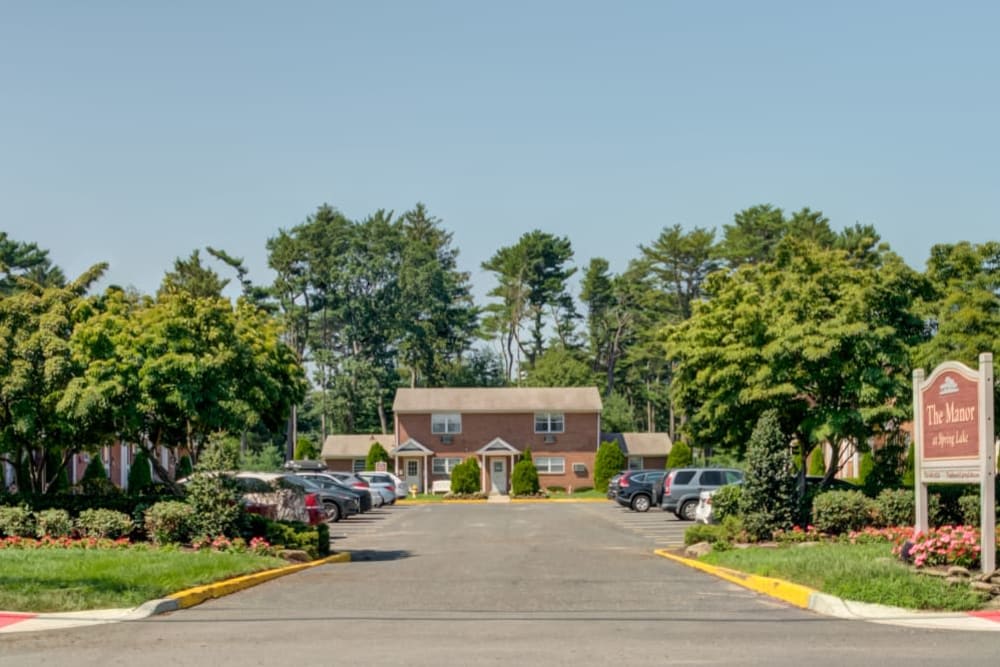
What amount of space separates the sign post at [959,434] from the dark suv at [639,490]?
99.1 ft


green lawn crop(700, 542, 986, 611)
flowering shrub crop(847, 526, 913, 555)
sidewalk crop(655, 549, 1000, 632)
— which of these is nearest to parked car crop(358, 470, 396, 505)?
flowering shrub crop(847, 526, 913, 555)

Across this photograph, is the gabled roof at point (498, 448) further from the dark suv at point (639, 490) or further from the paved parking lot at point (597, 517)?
the dark suv at point (639, 490)

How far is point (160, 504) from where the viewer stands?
21.9 meters

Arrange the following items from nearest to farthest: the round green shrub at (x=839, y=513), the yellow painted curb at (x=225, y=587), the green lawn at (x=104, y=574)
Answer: the green lawn at (x=104, y=574) → the yellow painted curb at (x=225, y=587) → the round green shrub at (x=839, y=513)

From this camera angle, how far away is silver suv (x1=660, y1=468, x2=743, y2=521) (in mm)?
38594

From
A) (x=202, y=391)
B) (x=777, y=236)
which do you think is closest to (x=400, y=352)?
(x=777, y=236)

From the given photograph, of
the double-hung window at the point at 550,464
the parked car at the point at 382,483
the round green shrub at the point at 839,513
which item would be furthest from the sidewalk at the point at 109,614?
the double-hung window at the point at 550,464

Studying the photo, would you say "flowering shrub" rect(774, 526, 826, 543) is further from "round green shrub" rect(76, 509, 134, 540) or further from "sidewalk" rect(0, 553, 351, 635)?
"round green shrub" rect(76, 509, 134, 540)

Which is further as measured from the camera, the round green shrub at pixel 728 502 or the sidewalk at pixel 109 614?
the round green shrub at pixel 728 502

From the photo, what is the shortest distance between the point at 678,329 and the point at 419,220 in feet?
260

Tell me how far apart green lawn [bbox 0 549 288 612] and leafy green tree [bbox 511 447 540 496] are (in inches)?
1873

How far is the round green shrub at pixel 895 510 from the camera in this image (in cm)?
2347

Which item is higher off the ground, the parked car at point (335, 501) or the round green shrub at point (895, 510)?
the round green shrub at point (895, 510)

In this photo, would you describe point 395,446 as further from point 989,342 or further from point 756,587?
point 756,587
